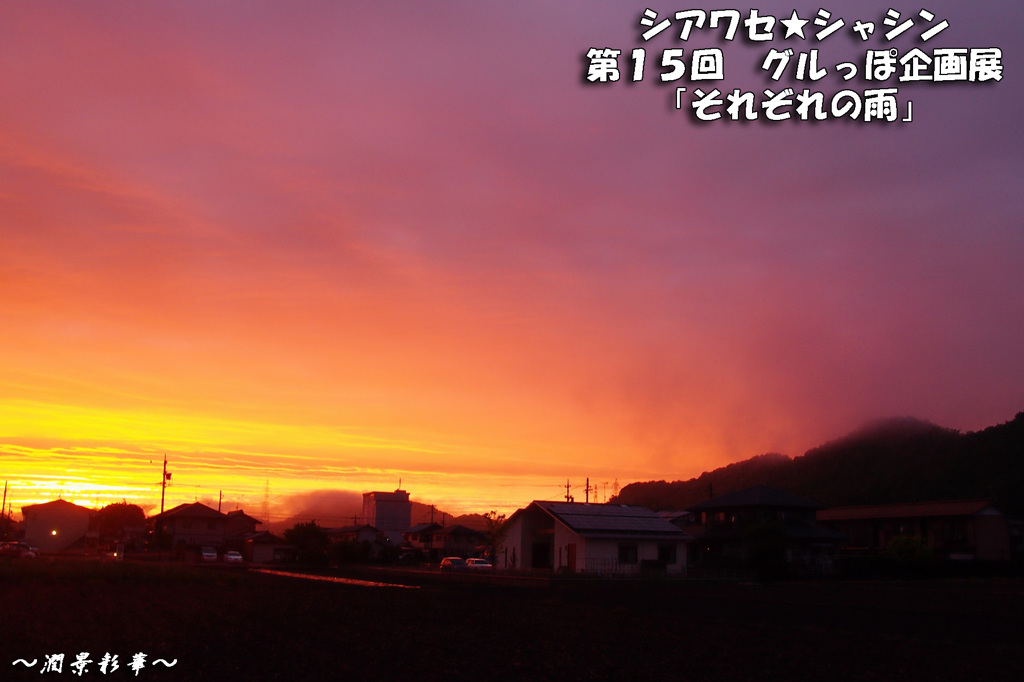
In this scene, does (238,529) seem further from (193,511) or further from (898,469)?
(898,469)

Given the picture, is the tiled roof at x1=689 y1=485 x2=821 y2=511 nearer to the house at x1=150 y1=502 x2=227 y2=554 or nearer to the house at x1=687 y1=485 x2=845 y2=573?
the house at x1=687 y1=485 x2=845 y2=573

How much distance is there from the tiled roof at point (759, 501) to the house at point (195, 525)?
57.9 metres

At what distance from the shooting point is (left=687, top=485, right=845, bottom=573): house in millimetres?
56062

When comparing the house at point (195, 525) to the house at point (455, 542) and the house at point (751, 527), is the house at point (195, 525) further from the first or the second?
the house at point (751, 527)

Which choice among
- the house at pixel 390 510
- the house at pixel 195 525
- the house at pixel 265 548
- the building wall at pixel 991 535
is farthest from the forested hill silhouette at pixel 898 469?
the house at pixel 195 525

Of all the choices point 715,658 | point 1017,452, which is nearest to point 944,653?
point 715,658

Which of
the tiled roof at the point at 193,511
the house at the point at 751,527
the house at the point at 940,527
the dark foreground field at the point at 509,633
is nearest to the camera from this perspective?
the dark foreground field at the point at 509,633

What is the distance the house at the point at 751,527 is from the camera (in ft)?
184

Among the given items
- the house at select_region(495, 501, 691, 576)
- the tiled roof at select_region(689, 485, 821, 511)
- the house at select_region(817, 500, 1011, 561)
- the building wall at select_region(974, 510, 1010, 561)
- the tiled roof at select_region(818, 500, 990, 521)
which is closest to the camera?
the house at select_region(495, 501, 691, 576)

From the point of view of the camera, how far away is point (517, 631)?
63.1 ft

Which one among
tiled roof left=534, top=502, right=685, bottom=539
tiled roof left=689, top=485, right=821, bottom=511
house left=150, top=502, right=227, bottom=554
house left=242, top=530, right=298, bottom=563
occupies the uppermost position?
tiled roof left=689, top=485, right=821, bottom=511

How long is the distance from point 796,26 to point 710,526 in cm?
5313

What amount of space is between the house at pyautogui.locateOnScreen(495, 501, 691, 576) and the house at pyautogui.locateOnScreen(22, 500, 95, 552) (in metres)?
88.3

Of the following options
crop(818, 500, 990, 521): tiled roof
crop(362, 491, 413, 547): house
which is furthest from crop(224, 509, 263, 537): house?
crop(818, 500, 990, 521): tiled roof
